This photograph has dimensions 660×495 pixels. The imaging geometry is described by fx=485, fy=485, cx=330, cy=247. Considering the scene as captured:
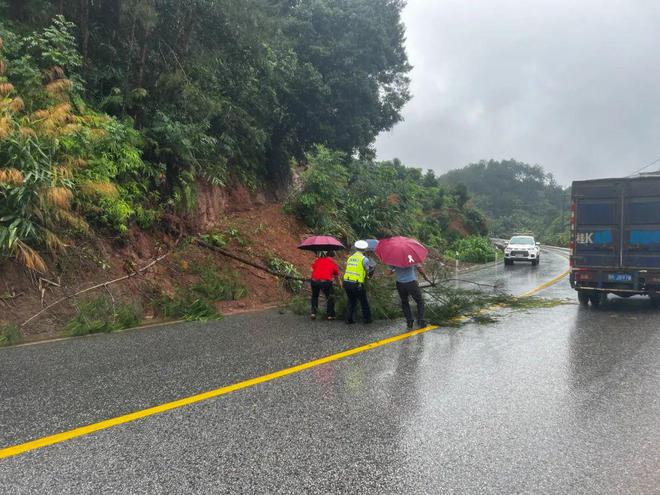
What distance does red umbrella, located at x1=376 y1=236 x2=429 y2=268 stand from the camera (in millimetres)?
8531

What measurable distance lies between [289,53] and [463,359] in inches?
518

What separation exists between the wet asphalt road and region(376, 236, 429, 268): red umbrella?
1.40 meters

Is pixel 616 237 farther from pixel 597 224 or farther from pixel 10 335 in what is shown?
pixel 10 335

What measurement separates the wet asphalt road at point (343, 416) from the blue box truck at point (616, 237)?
3814mm

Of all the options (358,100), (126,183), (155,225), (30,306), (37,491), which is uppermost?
(358,100)

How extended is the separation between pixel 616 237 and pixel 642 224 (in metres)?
0.59

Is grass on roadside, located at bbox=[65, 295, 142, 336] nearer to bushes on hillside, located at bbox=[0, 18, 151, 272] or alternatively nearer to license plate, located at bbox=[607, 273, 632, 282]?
bushes on hillside, located at bbox=[0, 18, 151, 272]

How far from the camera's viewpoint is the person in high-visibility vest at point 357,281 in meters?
8.93

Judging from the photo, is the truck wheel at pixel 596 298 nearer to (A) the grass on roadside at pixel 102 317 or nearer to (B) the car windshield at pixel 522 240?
(A) the grass on roadside at pixel 102 317

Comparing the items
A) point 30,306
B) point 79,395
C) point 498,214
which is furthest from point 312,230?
point 498,214

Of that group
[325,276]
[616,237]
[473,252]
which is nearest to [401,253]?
[325,276]

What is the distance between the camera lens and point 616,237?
37.0ft

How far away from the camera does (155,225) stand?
12.2 metres

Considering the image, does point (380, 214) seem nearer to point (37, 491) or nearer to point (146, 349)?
point (146, 349)
